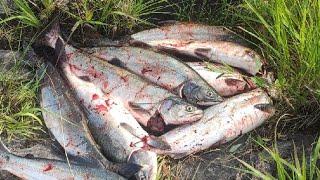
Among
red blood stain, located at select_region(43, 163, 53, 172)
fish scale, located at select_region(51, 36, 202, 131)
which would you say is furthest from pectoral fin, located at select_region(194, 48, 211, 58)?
red blood stain, located at select_region(43, 163, 53, 172)

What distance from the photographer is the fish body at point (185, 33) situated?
15.0 ft

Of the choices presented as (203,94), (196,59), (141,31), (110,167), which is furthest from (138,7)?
(110,167)

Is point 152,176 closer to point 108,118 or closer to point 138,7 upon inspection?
point 108,118

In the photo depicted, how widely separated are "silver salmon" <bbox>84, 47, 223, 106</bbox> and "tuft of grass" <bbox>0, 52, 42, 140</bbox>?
54 centimetres

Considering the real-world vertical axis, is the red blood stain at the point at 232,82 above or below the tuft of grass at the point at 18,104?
above

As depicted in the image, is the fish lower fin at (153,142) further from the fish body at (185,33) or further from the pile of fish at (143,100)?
the fish body at (185,33)

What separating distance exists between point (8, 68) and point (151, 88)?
1213 millimetres

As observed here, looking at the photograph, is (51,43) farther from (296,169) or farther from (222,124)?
(296,169)

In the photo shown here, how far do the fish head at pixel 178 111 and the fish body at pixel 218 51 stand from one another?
22.2 inches

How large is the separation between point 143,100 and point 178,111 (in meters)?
0.27

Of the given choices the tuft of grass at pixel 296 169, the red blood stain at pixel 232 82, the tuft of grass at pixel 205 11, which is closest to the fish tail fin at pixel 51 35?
the tuft of grass at pixel 205 11

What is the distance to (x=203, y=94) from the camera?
419 cm

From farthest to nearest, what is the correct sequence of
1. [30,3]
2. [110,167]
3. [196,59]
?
[30,3], [196,59], [110,167]

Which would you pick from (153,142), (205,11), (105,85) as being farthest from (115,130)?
(205,11)
